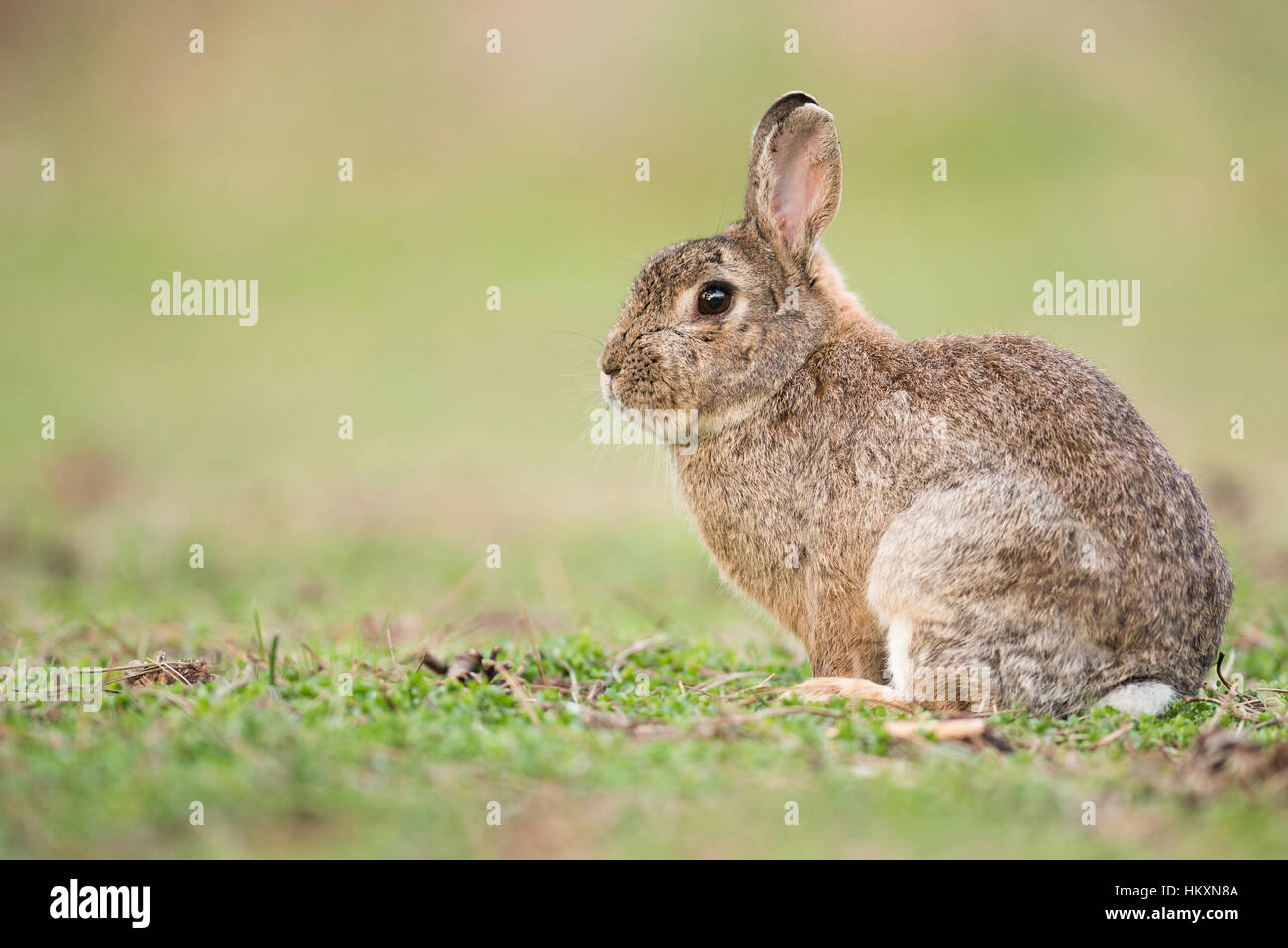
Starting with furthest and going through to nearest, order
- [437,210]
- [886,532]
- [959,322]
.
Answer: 1. [437,210]
2. [959,322]
3. [886,532]

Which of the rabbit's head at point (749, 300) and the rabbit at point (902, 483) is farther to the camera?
the rabbit's head at point (749, 300)

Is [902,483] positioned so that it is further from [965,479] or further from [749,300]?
[749,300]

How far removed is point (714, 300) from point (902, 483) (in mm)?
1354

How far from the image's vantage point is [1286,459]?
11.9m

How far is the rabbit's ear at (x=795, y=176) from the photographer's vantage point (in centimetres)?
575

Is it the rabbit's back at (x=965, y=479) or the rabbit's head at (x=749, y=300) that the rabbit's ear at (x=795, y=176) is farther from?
the rabbit's back at (x=965, y=479)

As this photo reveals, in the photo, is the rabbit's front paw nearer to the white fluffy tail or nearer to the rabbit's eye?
the white fluffy tail

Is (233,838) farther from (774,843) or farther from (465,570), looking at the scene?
(465,570)

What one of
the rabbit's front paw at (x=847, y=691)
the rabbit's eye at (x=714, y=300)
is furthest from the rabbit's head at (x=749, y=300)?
the rabbit's front paw at (x=847, y=691)

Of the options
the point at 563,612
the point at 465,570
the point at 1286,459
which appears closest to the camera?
the point at 563,612

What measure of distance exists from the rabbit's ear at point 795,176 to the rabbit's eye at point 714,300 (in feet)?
1.19

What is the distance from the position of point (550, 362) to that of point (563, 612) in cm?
886

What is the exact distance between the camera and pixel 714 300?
18.9 ft
